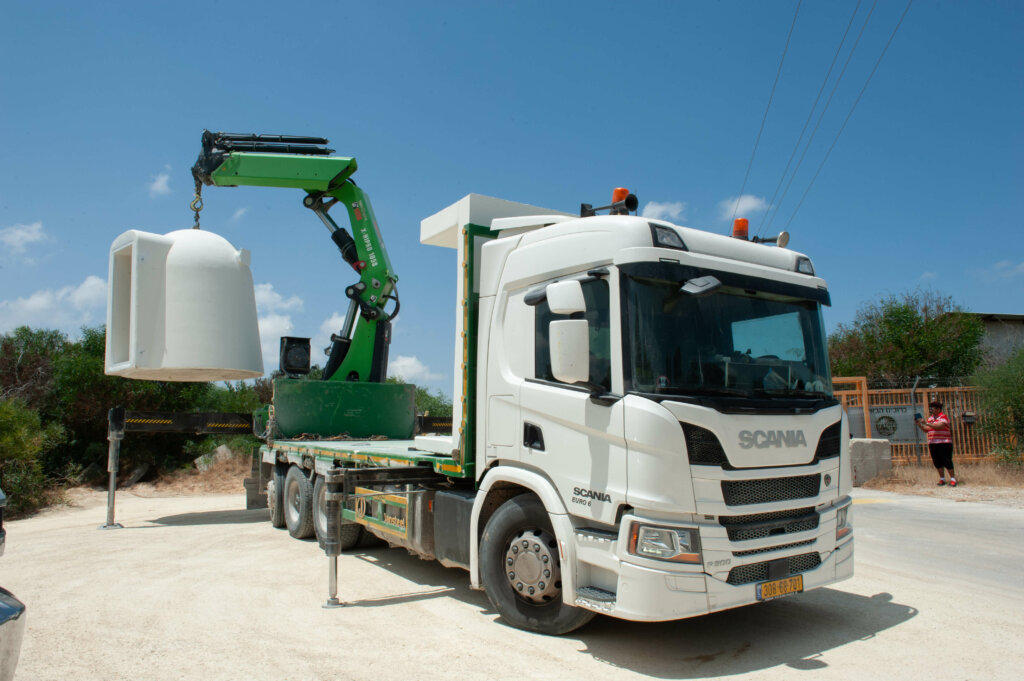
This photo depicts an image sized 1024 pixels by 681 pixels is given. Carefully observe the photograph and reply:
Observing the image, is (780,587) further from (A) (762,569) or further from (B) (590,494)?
(B) (590,494)

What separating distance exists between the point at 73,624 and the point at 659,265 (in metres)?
5.29

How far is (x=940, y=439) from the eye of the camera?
13328mm

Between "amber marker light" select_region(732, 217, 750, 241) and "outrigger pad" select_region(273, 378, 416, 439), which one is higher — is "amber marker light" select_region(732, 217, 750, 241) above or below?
above

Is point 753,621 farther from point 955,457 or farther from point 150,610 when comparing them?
point 955,457

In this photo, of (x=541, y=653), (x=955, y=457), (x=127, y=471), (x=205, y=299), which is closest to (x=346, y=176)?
(x=205, y=299)

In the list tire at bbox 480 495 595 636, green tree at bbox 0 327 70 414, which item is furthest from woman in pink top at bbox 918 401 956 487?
green tree at bbox 0 327 70 414

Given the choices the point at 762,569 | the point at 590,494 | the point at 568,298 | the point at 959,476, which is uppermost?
the point at 568,298

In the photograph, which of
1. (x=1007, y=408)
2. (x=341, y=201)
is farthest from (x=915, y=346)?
(x=341, y=201)

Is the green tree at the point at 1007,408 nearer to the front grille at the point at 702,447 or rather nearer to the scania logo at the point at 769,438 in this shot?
the scania logo at the point at 769,438

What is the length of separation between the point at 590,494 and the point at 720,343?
1365 mm

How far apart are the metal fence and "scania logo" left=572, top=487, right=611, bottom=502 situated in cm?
1280

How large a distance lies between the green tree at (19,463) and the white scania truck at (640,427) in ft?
35.8

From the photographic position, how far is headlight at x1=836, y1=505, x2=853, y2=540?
17.2 feet

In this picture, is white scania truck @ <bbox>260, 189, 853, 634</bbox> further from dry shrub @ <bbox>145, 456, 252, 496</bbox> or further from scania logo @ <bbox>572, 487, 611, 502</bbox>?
dry shrub @ <bbox>145, 456, 252, 496</bbox>
